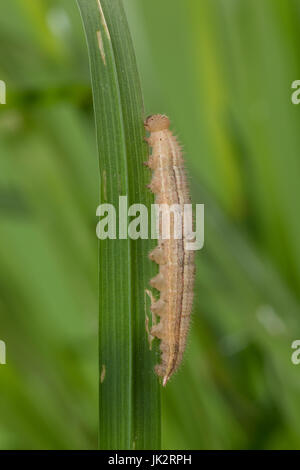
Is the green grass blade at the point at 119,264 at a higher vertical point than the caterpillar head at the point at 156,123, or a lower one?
lower

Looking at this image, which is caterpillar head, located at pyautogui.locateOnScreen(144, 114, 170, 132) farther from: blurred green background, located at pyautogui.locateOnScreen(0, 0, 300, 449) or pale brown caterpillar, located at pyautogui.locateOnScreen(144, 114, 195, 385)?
blurred green background, located at pyautogui.locateOnScreen(0, 0, 300, 449)

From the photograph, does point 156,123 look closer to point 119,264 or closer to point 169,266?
point 169,266

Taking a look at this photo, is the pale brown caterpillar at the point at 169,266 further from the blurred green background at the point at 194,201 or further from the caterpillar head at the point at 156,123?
the blurred green background at the point at 194,201

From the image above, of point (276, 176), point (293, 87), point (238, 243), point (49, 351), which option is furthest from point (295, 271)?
point (49, 351)

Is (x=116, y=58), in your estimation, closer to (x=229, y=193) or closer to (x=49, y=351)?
(x=229, y=193)

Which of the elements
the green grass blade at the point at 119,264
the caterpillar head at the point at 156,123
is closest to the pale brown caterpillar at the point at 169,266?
the caterpillar head at the point at 156,123

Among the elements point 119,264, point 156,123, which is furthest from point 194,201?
point 119,264
